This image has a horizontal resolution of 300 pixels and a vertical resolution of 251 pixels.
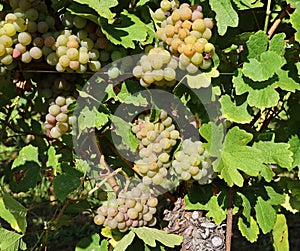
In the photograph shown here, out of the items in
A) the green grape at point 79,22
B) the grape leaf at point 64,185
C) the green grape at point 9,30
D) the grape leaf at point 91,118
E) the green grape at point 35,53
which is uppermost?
the green grape at point 79,22

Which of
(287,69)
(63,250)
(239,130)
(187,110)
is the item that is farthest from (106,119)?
(63,250)

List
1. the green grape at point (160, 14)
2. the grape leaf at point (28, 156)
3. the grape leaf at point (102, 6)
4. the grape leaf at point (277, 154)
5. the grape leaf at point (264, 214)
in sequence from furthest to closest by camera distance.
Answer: the grape leaf at point (28, 156), the grape leaf at point (264, 214), the grape leaf at point (277, 154), the green grape at point (160, 14), the grape leaf at point (102, 6)

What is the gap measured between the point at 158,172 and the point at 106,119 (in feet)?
0.58

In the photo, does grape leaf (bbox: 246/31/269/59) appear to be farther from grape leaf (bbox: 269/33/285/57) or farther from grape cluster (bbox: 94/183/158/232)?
grape cluster (bbox: 94/183/158/232)

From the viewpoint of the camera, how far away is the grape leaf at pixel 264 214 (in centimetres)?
150

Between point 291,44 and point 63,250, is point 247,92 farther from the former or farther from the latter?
point 63,250

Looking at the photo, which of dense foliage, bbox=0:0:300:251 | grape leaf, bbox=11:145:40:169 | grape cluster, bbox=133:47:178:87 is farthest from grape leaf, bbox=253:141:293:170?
grape leaf, bbox=11:145:40:169

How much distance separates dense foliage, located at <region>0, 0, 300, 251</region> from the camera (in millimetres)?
1255

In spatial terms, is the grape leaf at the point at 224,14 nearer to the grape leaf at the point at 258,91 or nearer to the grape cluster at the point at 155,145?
the grape leaf at the point at 258,91

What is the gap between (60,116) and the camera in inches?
53.5

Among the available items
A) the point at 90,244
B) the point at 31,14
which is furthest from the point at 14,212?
the point at 31,14

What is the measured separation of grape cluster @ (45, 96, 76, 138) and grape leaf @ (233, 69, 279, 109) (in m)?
0.39

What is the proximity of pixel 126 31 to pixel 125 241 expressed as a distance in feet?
1.66

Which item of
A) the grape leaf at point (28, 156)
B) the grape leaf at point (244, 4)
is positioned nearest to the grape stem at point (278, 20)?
the grape leaf at point (244, 4)
